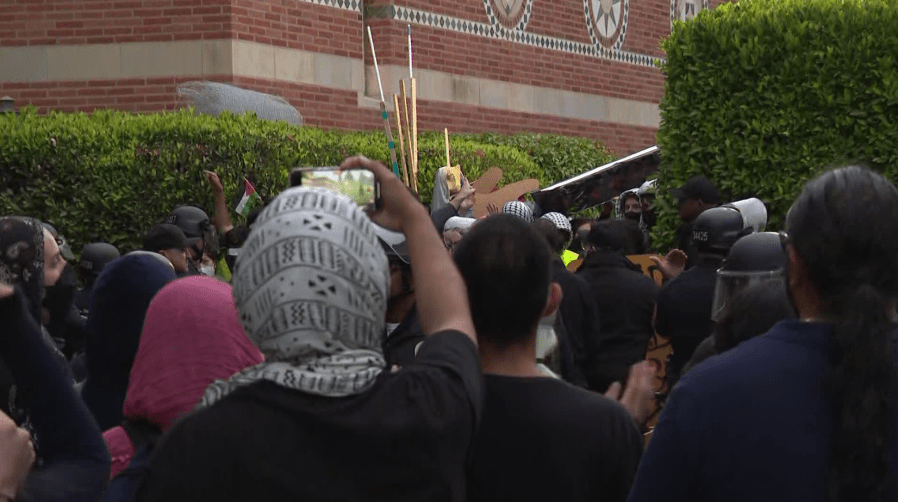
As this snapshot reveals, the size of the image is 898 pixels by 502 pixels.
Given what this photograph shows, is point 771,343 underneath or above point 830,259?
underneath

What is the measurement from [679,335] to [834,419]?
4.30 m

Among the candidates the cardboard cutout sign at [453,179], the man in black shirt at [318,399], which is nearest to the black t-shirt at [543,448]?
the man in black shirt at [318,399]

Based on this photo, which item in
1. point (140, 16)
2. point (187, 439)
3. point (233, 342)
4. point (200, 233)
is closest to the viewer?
point (187, 439)

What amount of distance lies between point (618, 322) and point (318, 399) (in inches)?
206

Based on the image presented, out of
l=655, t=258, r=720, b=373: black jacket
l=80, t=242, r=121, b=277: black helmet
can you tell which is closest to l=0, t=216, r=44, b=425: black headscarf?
l=655, t=258, r=720, b=373: black jacket

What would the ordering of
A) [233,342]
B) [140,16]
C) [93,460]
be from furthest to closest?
[140,16], [233,342], [93,460]

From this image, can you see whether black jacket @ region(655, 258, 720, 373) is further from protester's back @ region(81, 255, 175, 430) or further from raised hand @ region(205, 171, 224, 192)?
raised hand @ region(205, 171, 224, 192)

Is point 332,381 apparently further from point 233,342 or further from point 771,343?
point 233,342

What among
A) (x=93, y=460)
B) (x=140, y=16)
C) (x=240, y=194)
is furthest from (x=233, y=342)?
(x=140, y=16)

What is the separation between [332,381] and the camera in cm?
236

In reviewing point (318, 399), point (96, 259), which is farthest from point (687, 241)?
point (318, 399)

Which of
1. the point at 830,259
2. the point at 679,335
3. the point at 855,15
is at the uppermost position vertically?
the point at 855,15

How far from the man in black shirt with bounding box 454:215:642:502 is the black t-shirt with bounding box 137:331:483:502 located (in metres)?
0.69

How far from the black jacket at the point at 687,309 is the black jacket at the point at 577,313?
344mm
